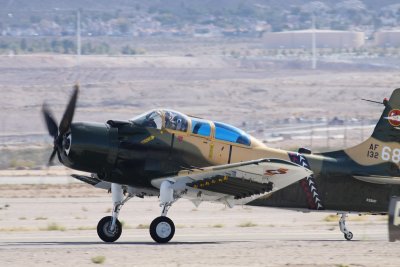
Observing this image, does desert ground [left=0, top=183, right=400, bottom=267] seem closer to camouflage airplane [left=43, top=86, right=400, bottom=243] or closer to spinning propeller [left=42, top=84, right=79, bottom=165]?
camouflage airplane [left=43, top=86, right=400, bottom=243]

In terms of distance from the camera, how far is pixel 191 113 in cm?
9550

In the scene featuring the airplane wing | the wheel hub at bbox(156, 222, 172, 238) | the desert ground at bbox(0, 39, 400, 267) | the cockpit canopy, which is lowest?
the desert ground at bbox(0, 39, 400, 267)

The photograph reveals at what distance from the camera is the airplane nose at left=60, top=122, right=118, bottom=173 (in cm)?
2192

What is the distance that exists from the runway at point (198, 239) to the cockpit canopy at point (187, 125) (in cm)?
216

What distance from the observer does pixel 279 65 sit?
461ft

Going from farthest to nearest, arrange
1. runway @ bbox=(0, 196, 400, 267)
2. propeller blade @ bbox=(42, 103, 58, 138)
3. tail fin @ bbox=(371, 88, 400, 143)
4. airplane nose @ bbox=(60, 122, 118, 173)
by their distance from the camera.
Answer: tail fin @ bbox=(371, 88, 400, 143)
propeller blade @ bbox=(42, 103, 58, 138)
airplane nose @ bbox=(60, 122, 118, 173)
runway @ bbox=(0, 196, 400, 267)

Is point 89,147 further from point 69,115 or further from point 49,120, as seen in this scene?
point 49,120

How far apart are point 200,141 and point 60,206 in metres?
15.0

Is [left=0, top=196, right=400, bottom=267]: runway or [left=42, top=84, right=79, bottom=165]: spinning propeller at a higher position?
[left=42, top=84, right=79, bottom=165]: spinning propeller

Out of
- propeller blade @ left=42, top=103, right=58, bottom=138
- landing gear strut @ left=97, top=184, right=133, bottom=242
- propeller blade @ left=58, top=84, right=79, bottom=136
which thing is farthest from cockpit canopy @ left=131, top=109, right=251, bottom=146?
landing gear strut @ left=97, top=184, right=133, bottom=242

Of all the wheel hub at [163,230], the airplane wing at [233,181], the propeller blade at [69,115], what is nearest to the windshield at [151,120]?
the airplane wing at [233,181]

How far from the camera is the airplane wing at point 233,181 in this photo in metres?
22.3

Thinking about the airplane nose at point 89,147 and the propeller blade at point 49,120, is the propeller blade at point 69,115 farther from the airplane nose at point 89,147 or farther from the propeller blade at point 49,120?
the propeller blade at point 49,120

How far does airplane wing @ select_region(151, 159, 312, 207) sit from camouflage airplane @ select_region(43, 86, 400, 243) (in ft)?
0.07
